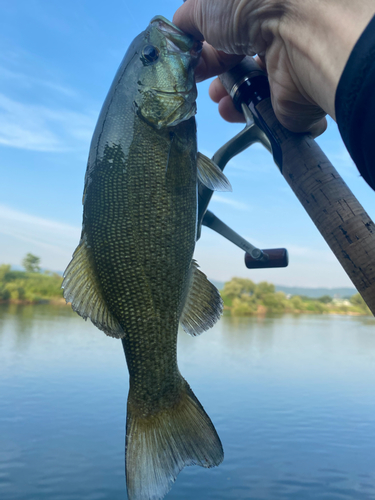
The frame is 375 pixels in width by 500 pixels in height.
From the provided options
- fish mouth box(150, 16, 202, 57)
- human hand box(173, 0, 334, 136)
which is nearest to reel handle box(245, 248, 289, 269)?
human hand box(173, 0, 334, 136)

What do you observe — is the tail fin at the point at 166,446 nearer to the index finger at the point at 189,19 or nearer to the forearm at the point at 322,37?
the forearm at the point at 322,37

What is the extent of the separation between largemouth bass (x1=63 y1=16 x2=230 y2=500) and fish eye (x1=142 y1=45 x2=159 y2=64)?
0.20 m

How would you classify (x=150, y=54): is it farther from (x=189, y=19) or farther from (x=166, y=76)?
(x=189, y=19)

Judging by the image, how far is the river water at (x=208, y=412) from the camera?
1812 cm

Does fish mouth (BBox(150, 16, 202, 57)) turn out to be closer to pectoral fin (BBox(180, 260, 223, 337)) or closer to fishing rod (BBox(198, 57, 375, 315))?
fishing rod (BBox(198, 57, 375, 315))

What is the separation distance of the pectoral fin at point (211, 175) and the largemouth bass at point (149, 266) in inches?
1.0

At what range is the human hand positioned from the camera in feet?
4.00

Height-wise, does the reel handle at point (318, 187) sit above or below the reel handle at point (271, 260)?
above

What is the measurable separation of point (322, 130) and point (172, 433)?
154 cm

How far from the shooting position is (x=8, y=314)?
2058 inches

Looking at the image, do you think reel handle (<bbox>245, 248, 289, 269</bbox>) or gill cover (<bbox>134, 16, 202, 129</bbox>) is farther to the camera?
reel handle (<bbox>245, 248, 289, 269</bbox>)

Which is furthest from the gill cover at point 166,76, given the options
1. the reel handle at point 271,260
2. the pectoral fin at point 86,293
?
the reel handle at point 271,260

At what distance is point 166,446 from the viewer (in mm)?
1273

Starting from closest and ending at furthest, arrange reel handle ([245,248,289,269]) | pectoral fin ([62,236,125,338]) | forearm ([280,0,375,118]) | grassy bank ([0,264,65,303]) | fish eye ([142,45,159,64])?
forearm ([280,0,375,118]) → pectoral fin ([62,236,125,338]) → fish eye ([142,45,159,64]) → reel handle ([245,248,289,269]) → grassy bank ([0,264,65,303])
